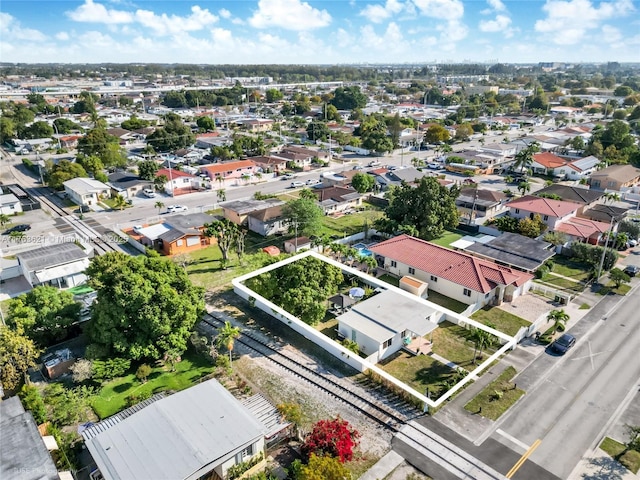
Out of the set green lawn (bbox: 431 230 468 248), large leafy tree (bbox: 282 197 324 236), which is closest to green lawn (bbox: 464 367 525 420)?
green lawn (bbox: 431 230 468 248)

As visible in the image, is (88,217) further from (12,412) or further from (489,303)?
(489,303)

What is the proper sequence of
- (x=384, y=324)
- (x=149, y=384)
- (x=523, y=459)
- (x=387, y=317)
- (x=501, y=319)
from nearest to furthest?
(x=523, y=459) < (x=149, y=384) < (x=384, y=324) < (x=387, y=317) < (x=501, y=319)

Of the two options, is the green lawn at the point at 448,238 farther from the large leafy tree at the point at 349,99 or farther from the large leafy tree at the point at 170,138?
the large leafy tree at the point at 349,99

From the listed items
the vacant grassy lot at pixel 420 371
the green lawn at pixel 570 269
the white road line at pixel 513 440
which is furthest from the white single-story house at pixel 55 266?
the green lawn at pixel 570 269

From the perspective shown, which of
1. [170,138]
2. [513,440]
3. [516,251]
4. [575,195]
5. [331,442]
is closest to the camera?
[331,442]

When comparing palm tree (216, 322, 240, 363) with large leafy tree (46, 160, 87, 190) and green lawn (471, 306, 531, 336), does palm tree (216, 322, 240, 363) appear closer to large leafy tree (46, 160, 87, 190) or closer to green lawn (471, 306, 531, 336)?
green lawn (471, 306, 531, 336)

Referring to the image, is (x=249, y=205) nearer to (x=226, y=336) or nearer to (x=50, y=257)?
(x=50, y=257)

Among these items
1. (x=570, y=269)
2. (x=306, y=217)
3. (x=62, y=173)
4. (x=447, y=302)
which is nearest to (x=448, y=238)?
(x=570, y=269)
